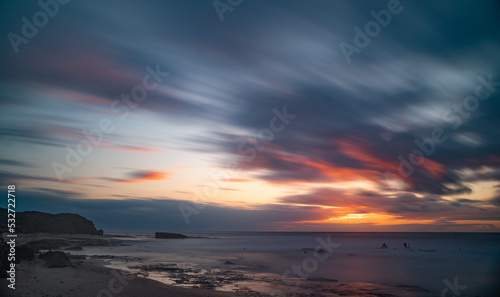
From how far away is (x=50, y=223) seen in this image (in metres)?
104

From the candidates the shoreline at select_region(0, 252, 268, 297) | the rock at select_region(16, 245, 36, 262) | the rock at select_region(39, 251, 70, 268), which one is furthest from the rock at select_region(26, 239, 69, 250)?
the shoreline at select_region(0, 252, 268, 297)

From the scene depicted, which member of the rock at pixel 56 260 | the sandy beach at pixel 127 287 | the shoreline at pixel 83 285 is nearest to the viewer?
the shoreline at pixel 83 285

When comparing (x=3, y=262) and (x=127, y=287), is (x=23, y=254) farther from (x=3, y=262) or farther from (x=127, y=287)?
(x=127, y=287)

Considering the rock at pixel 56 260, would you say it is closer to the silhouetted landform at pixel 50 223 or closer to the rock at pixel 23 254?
the rock at pixel 23 254

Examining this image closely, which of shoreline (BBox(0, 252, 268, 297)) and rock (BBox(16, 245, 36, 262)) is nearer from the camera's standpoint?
shoreline (BBox(0, 252, 268, 297))

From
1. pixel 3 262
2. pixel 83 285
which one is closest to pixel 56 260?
pixel 3 262

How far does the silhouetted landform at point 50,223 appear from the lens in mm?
91706

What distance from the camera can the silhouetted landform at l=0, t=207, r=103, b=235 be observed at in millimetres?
91706

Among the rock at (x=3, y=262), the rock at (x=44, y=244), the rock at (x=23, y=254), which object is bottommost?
the rock at (x=44, y=244)

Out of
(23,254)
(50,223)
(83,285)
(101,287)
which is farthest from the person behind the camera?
(50,223)

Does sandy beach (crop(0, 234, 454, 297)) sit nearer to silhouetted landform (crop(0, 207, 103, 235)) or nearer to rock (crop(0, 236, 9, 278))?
rock (crop(0, 236, 9, 278))

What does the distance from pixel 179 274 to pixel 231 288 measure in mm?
8519

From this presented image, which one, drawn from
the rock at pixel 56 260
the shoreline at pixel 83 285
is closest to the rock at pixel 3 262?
the shoreline at pixel 83 285

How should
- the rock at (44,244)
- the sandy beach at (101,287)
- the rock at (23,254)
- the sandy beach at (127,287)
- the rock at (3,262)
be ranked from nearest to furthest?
the sandy beach at (101,287), the sandy beach at (127,287), the rock at (3,262), the rock at (23,254), the rock at (44,244)
